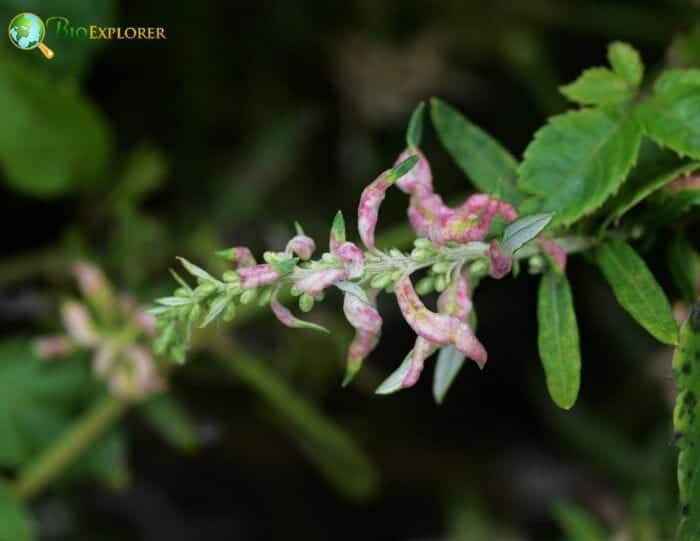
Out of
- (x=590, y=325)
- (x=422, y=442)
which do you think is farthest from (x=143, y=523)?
(x=590, y=325)

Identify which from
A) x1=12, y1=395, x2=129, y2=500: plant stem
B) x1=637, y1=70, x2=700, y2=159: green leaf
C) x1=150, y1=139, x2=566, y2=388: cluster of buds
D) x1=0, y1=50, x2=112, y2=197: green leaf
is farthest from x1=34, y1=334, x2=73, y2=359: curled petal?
x1=637, y1=70, x2=700, y2=159: green leaf

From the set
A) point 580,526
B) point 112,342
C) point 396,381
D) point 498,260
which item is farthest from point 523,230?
point 112,342

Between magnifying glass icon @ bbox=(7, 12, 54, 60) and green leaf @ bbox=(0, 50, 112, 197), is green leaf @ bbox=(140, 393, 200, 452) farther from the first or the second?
magnifying glass icon @ bbox=(7, 12, 54, 60)

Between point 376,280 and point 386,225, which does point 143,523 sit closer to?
point 386,225

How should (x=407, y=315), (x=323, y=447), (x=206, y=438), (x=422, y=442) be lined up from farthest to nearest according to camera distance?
(x=422, y=442), (x=206, y=438), (x=323, y=447), (x=407, y=315)

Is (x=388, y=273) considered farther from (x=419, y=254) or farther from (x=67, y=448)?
(x=67, y=448)

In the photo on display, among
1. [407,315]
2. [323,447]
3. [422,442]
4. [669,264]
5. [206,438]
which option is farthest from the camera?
[422,442]

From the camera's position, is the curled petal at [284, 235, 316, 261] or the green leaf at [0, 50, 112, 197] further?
the green leaf at [0, 50, 112, 197]
